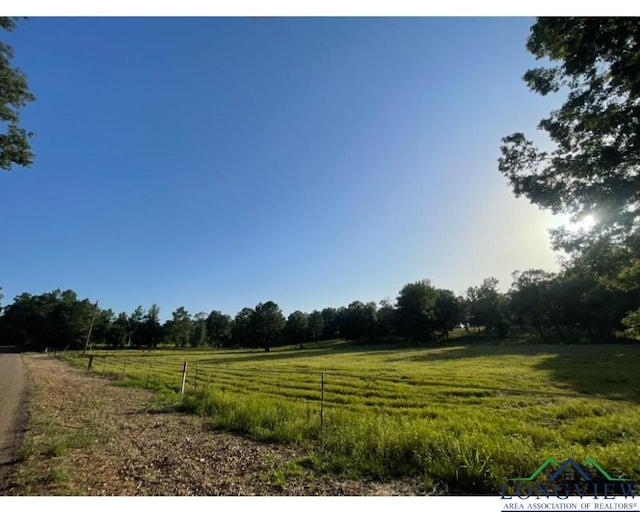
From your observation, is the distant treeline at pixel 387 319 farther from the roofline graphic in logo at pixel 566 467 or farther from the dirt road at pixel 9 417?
the roofline graphic in logo at pixel 566 467

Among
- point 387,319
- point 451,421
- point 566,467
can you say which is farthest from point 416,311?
point 566,467

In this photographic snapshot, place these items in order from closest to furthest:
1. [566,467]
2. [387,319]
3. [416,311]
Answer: [566,467] → [416,311] → [387,319]

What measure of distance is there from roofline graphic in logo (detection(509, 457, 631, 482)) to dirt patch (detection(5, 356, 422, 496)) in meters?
1.93

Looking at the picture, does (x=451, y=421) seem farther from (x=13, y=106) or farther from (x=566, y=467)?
(x=13, y=106)

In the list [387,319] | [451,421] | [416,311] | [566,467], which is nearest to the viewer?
[566,467]

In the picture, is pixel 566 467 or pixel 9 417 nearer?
pixel 566 467

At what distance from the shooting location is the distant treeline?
65375mm

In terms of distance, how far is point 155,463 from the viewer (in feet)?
21.1

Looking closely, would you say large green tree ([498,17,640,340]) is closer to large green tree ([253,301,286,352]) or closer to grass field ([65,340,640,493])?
grass field ([65,340,640,493])

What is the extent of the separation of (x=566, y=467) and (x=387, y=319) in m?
88.5

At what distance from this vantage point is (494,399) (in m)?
15.8

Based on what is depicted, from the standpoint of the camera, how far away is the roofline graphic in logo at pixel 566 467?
185 inches
